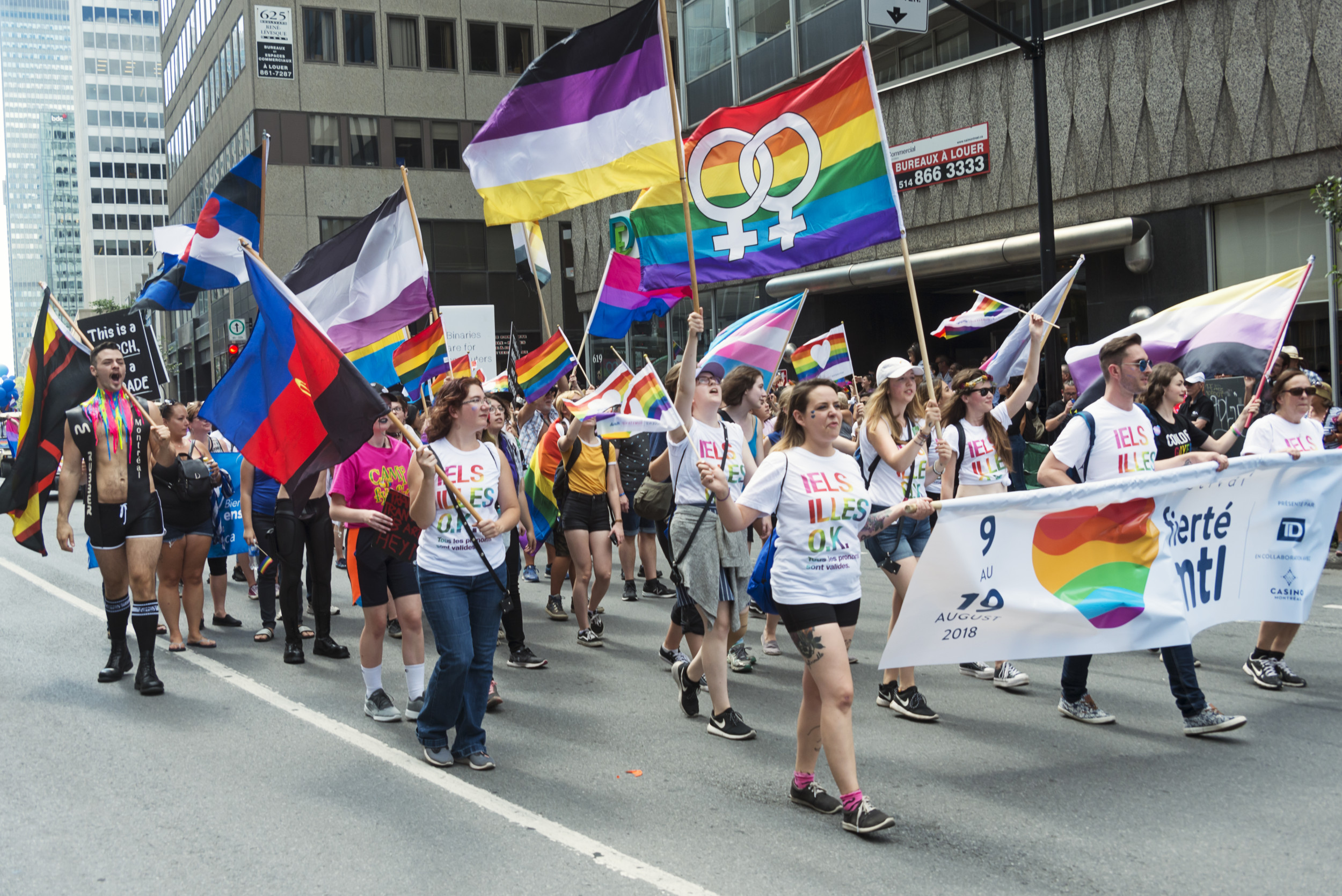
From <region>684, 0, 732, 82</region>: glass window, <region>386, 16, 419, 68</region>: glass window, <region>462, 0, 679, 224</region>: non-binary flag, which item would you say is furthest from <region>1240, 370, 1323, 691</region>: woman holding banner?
<region>386, 16, 419, 68</region>: glass window

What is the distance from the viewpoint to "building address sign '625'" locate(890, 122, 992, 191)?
19969mm

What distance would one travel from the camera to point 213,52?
1754 inches

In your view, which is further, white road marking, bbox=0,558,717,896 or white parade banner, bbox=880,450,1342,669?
white parade banner, bbox=880,450,1342,669

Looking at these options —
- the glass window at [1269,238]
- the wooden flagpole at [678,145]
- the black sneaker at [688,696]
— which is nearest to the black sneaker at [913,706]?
the black sneaker at [688,696]

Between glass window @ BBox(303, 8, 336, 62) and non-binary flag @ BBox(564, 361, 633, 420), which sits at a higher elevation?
glass window @ BBox(303, 8, 336, 62)

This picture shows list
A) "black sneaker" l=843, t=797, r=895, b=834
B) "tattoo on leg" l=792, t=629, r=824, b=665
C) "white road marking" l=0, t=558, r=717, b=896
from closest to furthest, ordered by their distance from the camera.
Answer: "white road marking" l=0, t=558, r=717, b=896 < "black sneaker" l=843, t=797, r=895, b=834 < "tattoo on leg" l=792, t=629, r=824, b=665

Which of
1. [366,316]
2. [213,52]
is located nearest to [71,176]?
[213,52]

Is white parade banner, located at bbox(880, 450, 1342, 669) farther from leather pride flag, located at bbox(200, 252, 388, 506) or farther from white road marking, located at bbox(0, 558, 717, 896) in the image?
leather pride flag, located at bbox(200, 252, 388, 506)

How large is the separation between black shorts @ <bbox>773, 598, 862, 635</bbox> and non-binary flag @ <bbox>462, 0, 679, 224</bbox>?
3746mm

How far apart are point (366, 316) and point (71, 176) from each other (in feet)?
668

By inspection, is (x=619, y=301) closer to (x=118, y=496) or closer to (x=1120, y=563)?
(x=118, y=496)

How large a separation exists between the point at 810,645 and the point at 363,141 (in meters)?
38.4

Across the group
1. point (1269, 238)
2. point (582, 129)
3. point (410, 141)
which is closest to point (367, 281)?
point (582, 129)

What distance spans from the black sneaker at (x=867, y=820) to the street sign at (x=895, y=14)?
1020 centimetres
